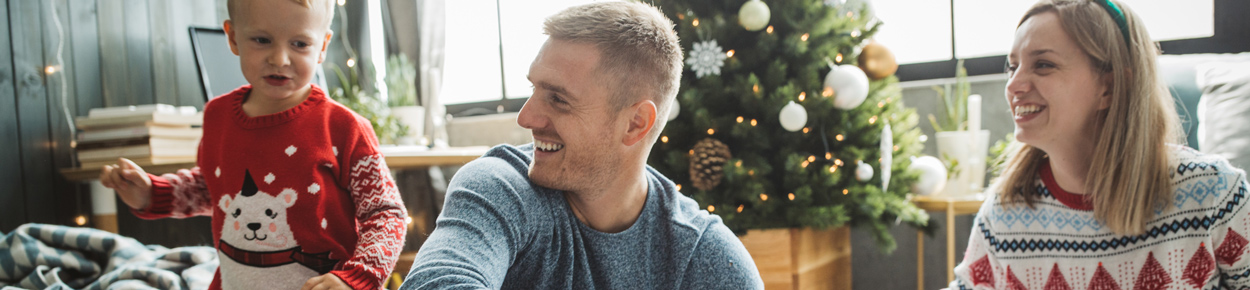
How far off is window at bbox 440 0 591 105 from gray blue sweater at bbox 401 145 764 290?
2.77 meters

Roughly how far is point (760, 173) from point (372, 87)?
2443 mm

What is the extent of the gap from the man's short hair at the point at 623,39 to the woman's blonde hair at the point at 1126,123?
742 mm

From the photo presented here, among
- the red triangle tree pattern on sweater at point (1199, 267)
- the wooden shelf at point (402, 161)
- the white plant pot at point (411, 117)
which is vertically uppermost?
the white plant pot at point (411, 117)

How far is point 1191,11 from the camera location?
7.76 ft

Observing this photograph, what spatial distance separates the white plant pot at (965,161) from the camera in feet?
7.85

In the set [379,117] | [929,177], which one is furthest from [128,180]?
[929,177]

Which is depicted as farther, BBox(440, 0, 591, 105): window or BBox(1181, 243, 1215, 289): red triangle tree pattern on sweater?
BBox(440, 0, 591, 105): window

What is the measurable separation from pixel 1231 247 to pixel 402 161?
76.3 inches

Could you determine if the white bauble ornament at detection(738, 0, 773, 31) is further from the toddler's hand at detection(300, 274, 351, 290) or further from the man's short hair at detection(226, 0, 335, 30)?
the toddler's hand at detection(300, 274, 351, 290)

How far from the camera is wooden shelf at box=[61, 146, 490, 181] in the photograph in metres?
2.12

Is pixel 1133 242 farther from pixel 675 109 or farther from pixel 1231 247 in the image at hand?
pixel 675 109

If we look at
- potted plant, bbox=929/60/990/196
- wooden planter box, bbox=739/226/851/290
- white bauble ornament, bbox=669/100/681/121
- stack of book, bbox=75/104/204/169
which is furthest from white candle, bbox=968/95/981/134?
stack of book, bbox=75/104/204/169

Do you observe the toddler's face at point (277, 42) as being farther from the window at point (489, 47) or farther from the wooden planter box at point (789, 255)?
the window at point (489, 47)

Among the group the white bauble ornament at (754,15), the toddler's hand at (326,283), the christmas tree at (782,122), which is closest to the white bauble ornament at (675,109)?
the christmas tree at (782,122)
